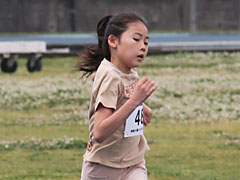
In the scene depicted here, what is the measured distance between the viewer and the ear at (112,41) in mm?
4766

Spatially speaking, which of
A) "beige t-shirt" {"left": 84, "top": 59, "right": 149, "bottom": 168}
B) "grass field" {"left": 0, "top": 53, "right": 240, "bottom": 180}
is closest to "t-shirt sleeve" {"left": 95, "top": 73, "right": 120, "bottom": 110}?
"beige t-shirt" {"left": 84, "top": 59, "right": 149, "bottom": 168}

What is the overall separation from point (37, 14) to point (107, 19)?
Answer: 34.2 meters

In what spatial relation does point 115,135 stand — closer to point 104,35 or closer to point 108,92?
point 108,92

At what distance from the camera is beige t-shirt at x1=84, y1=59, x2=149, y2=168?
4.63 meters

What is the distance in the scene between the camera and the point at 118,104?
4.71m

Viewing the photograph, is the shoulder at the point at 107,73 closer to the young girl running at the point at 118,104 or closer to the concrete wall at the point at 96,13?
the young girl running at the point at 118,104

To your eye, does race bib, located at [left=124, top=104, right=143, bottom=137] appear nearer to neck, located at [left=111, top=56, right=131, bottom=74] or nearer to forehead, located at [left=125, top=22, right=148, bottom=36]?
neck, located at [left=111, top=56, right=131, bottom=74]

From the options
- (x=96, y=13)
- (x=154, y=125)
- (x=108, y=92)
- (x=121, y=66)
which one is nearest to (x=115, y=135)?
(x=108, y=92)

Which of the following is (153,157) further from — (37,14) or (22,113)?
(37,14)

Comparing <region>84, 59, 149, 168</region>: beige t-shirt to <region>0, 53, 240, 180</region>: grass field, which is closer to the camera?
<region>84, 59, 149, 168</region>: beige t-shirt

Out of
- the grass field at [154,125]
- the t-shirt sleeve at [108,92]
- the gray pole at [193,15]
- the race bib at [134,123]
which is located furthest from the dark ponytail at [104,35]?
the gray pole at [193,15]

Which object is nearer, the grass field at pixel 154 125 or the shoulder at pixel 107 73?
the shoulder at pixel 107 73

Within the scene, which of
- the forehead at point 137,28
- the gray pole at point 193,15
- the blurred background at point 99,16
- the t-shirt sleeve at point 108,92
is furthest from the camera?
the blurred background at point 99,16

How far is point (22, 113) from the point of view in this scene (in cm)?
1316
